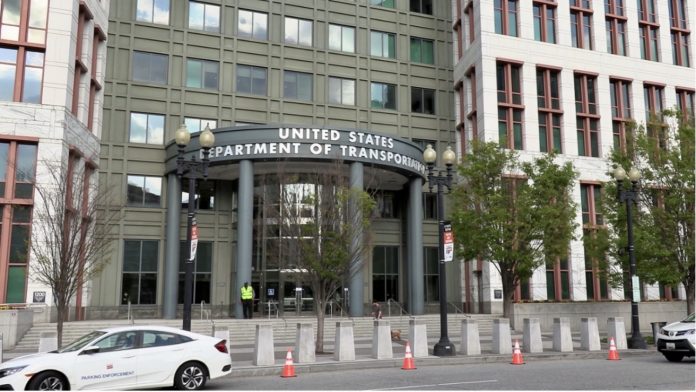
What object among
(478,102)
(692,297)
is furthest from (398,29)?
(692,297)

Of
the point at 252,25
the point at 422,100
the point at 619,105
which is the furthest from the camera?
the point at 422,100

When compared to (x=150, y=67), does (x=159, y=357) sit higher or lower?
lower

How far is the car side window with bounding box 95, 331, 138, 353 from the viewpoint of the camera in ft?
38.8

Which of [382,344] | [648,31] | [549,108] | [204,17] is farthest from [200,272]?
[648,31]

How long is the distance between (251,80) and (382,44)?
8.99 metres

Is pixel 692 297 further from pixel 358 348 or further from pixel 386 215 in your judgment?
pixel 386 215

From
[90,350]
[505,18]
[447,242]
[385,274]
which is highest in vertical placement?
[505,18]

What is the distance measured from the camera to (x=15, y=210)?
25719mm

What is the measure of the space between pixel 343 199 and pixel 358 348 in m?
5.35

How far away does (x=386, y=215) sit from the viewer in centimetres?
3712

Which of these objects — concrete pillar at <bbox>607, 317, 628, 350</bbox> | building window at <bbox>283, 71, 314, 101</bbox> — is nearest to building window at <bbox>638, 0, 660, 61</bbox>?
building window at <bbox>283, 71, 314, 101</bbox>

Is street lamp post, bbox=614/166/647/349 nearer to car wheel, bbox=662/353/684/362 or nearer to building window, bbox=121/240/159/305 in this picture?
car wheel, bbox=662/353/684/362

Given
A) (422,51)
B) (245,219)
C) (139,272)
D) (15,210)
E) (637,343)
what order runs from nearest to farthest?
(637,343), (15,210), (245,219), (139,272), (422,51)

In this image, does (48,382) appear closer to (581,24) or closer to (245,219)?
(245,219)
